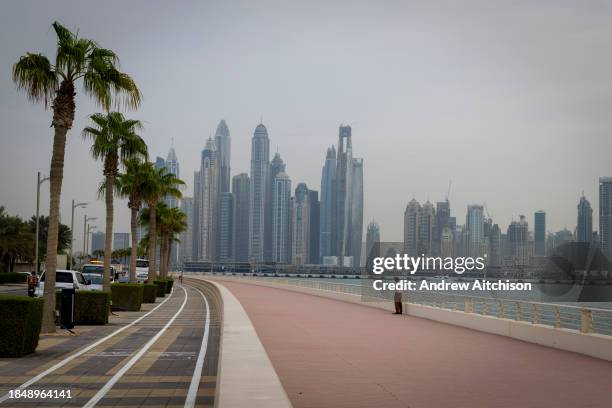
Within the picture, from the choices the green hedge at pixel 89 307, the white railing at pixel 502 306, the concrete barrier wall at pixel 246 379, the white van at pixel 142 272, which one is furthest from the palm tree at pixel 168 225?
the concrete barrier wall at pixel 246 379

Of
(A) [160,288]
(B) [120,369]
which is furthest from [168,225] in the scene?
(B) [120,369]

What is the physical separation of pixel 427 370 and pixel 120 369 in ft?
19.3

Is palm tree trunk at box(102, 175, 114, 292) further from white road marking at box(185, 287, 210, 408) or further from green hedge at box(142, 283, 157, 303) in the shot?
white road marking at box(185, 287, 210, 408)

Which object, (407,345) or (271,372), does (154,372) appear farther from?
(407,345)

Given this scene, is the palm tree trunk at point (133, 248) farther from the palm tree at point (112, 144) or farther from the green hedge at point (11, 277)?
the green hedge at point (11, 277)

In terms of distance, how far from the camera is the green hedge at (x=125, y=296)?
39.8 m

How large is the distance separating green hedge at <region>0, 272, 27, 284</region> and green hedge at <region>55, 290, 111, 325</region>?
5636 centimetres

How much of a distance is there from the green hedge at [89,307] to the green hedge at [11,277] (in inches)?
2219

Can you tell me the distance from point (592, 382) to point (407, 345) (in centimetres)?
727

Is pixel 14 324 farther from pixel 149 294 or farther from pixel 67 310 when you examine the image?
pixel 149 294

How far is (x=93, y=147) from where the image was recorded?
37.8 meters

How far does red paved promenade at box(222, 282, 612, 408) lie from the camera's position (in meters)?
11.8

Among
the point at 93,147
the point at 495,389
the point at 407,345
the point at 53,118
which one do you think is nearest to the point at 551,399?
the point at 495,389

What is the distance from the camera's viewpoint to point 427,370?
50.7 ft
